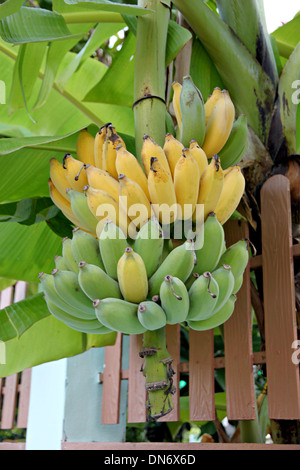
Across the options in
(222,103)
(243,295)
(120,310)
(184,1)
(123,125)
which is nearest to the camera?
(120,310)

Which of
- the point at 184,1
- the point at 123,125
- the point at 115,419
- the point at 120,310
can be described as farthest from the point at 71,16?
the point at 115,419

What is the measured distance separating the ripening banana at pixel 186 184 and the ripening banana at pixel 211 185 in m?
0.02

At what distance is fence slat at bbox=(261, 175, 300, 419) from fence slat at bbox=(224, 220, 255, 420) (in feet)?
0.14

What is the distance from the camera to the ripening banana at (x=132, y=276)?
0.61 meters

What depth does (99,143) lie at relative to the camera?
2.48 ft

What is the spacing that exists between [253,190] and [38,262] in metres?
0.50

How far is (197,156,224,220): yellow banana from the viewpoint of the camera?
0.69 meters

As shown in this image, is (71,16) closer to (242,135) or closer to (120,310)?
(242,135)

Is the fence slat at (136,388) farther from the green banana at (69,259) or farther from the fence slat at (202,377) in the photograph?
the green banana at (69,259)

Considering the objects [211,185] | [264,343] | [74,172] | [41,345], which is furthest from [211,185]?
[41,345]

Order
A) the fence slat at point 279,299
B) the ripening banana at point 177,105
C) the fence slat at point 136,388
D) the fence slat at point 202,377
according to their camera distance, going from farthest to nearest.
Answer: the fence slat at point 136,388 < the fence slat at point 202,377 < the fence slat at point 279,299 < the ripening banana at point 177,105

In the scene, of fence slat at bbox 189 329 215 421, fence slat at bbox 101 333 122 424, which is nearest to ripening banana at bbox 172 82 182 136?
fence slat at bbox 189 329 215 421

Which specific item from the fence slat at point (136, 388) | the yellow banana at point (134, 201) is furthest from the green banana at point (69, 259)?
the fence slat at point (136, 388)

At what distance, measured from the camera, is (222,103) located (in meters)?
0.78
